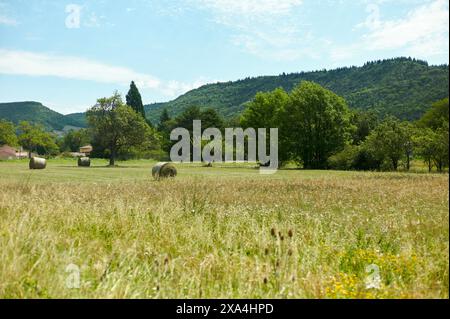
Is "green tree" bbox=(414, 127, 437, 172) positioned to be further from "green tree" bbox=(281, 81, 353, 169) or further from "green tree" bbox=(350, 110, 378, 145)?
"green tree" bbox=(350, 110, 378, 145)

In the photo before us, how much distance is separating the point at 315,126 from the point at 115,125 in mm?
27393

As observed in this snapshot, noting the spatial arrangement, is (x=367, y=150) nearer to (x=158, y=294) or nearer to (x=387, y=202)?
(x=387, y=202)

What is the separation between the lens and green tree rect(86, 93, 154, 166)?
55000 mm

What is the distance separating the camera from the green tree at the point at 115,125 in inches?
2165

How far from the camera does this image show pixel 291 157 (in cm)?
5197

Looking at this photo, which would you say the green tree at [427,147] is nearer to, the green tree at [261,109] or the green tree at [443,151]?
the green tree at [443,151]

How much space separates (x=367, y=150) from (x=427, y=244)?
3083 cm

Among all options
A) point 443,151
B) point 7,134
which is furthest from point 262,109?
point 7,134

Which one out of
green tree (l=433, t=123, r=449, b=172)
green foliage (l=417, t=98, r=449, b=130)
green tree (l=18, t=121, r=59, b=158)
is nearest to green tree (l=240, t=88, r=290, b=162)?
green foliage (l=417, t=98, r=449, b=130)

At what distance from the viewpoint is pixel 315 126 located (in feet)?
166

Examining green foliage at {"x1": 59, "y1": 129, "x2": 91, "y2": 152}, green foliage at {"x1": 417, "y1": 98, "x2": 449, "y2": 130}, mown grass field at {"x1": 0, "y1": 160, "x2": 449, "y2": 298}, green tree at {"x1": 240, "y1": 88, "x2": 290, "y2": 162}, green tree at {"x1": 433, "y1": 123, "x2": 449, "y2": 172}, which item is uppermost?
green tree at {"x1": 240, "y1": 88, "x2": 290, "y2": 162}

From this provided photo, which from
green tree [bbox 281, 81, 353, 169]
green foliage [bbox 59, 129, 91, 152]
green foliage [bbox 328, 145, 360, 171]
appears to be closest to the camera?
green foliage [bbox 328, 145, 360, 171]

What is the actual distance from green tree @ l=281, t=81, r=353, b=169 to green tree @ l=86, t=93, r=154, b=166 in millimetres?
21062
